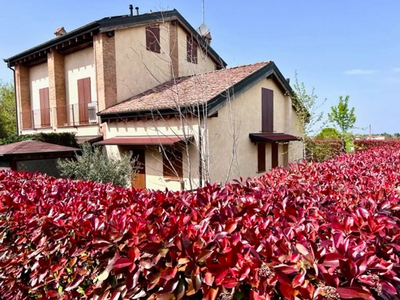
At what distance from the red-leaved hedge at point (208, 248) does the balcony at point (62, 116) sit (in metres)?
14.5

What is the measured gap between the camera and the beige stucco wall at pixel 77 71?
55.4 feet

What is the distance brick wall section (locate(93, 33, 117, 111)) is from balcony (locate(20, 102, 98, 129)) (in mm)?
1304

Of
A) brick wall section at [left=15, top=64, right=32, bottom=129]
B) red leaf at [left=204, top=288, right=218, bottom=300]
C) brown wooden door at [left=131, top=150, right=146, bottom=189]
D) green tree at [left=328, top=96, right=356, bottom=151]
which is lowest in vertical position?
brown wooden door at [left=131, top=150, right=146, bottom=189]

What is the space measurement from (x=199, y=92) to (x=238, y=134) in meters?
3.02

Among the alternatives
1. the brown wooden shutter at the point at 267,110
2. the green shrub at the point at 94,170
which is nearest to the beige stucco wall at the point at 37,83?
the green shrub at the point at 94,170

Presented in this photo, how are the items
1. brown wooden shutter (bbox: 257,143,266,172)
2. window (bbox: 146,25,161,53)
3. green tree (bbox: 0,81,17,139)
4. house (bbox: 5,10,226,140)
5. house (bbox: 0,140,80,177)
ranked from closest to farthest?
house (bbox: 0,140,80,177)
house (bbox: 5,10,226,140)
brown wooden shutter (bbox: 257,143,266,172)
window (bbox: 146,25,161,53)
green tree (bbox: 0,81,17,139)

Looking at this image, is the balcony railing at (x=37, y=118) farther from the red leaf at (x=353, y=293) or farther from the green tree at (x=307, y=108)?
the red leaf at (x=353, y=293)

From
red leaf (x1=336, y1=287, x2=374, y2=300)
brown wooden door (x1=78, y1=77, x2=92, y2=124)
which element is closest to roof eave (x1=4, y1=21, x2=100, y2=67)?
brown wooden door (x1=78, y1=77, x2=92, y2=124)

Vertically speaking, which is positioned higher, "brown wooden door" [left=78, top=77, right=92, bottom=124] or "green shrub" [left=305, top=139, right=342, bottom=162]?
"brown wooden door" [left=78, top=77, right=92, bottom=124]

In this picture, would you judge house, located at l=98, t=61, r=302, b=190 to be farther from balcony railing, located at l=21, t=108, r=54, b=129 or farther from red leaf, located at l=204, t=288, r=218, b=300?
red leaf, located at l=204, t=288, r=218, b=300

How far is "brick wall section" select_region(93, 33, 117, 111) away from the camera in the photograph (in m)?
15.4

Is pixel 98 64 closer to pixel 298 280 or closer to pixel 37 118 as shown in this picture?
pixel 37 118

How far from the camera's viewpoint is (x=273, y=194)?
11.2 feet

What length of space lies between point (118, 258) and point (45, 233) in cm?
130
